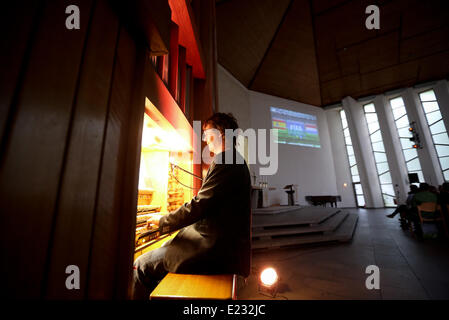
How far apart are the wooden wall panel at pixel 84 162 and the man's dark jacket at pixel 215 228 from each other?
58 cm

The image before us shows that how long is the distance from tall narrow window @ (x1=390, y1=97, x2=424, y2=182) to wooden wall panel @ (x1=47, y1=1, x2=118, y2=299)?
1471 centimetres

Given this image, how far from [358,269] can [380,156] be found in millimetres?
12144

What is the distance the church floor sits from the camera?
7.44ft

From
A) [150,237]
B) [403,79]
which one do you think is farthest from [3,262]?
[403,79]

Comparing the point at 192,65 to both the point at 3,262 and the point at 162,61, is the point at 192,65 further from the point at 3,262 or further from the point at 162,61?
the point at 3,262

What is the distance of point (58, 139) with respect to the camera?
0.63 meters

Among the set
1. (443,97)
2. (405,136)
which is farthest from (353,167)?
(443,97)

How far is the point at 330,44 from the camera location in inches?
372

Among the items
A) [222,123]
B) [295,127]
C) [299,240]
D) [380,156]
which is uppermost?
[295,127]

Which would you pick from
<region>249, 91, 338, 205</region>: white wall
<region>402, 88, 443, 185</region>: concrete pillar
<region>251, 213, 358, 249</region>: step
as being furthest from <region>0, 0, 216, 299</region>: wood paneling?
<region>402, 88, 443, 185</region>: concrete pillar

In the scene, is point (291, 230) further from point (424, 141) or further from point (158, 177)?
point (424, 141)

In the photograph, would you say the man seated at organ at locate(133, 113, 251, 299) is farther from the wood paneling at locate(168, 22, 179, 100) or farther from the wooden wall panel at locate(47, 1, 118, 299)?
the wood paneling at locate(168, 22, 179, 100)

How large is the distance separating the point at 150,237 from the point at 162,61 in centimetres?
164

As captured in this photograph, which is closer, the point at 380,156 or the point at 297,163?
the point at 380,156
